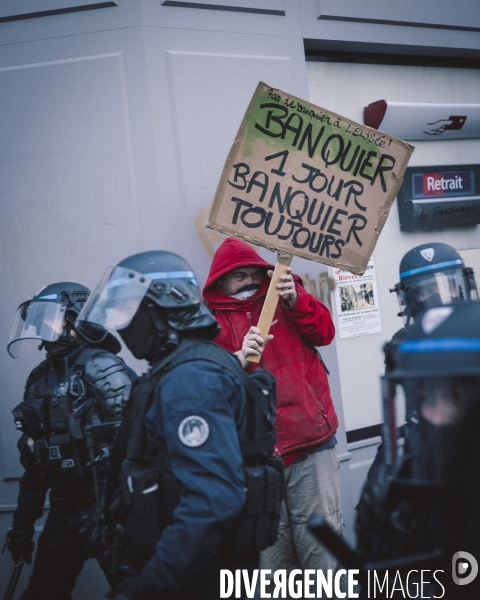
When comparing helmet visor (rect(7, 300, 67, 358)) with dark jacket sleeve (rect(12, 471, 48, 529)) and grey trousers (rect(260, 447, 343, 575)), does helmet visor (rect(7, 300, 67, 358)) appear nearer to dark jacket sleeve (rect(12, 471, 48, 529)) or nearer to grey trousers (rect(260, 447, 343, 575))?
dark jacket sleeve (rect(12, 471, 48, 529))

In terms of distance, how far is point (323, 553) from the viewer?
3.11 m

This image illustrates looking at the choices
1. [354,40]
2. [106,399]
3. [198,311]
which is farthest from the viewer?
[354,40]

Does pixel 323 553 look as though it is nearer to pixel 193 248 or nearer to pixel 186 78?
pixel 193 248

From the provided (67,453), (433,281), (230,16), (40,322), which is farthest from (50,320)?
(230,16)

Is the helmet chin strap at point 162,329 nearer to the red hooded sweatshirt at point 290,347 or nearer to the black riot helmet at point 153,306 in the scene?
the black riot helmet at point 153,306

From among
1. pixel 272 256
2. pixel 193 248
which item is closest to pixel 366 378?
pixel 272 256

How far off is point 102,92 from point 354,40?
7.07ft

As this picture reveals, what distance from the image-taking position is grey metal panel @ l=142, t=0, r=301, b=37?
4.09 metres

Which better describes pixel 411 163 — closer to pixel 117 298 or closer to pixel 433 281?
pixel 433 281

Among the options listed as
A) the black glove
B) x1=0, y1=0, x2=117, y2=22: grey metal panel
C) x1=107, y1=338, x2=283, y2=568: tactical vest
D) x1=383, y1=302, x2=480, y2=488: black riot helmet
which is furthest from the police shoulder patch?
x1=0, y1=0, x2=117, y2=22: grey metal panel

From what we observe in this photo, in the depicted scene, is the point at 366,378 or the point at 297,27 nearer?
the point at 297,27

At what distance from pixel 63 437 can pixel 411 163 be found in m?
3.87

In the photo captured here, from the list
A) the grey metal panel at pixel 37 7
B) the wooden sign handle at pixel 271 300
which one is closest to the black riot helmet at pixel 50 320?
the wooden sign handle at pixel 271 300

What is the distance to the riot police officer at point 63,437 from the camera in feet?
9.67
